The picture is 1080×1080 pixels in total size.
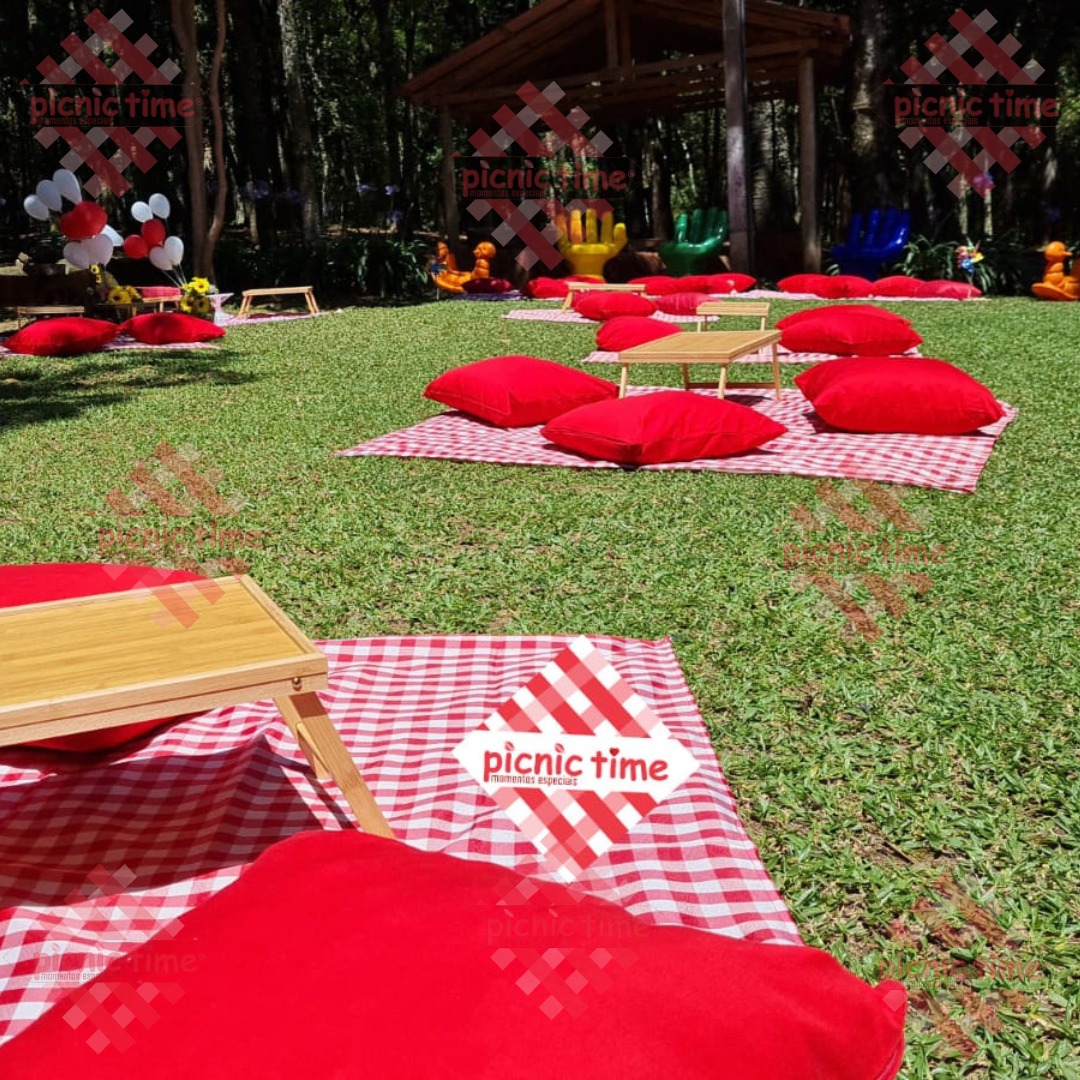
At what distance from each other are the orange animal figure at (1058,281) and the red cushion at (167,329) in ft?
33.4

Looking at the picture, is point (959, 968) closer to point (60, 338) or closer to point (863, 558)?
point (863, 558)

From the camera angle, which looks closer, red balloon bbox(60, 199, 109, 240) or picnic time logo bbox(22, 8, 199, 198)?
red balloon bbox(60, 199, 109, 240)

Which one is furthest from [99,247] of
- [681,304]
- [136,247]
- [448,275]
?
[681,304]

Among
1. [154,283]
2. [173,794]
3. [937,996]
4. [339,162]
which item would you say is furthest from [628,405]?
[339,162]

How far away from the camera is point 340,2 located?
30.9 m

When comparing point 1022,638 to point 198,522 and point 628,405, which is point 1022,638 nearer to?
point 628,405

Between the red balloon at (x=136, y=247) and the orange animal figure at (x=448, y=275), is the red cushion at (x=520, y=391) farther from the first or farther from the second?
the orange animal figure at (x=448, y=275)

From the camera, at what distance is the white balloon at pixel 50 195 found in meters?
13.9

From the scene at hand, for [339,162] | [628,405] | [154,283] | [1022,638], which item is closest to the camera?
[1022,638]

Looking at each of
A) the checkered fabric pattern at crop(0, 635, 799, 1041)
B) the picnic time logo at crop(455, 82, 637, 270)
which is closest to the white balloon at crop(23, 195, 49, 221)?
the picnic time logo at crop(455, 82, 637, 270)

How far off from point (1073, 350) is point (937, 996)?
8.92 meters

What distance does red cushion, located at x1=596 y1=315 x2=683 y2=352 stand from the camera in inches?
396

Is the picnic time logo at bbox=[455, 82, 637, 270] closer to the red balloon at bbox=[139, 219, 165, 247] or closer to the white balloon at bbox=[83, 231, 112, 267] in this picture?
the red balloon at bbox=[139, 219, 165, 247]

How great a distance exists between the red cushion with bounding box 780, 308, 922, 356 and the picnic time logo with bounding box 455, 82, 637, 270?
31.2 feet
